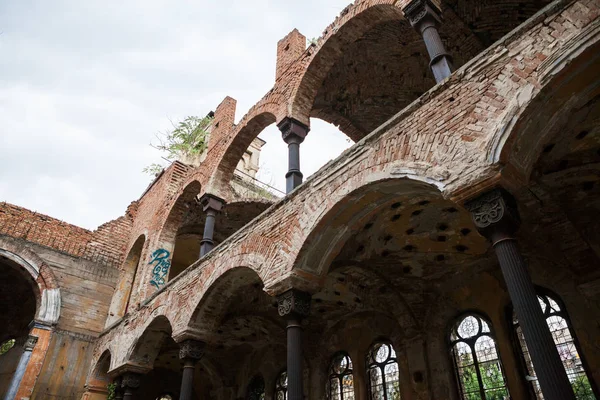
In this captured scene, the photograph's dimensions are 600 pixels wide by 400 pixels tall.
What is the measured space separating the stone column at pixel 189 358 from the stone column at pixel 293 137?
350 centimetres

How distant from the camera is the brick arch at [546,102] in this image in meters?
4.07

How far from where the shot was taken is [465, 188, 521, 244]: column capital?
13.9 ft

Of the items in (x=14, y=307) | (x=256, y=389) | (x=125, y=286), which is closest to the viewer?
(x=256, y=389)

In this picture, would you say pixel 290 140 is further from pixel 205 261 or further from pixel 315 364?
pixel 315 364

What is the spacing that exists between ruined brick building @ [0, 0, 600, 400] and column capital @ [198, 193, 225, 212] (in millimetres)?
37

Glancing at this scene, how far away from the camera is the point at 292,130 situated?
29.8ft

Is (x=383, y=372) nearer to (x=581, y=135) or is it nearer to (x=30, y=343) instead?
(x=581, y=135)

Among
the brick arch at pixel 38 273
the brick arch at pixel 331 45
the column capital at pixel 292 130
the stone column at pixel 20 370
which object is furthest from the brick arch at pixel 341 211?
the brick arch at pixel 38 273

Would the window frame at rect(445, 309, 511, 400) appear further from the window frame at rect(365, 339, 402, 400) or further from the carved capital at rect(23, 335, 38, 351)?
the carved capital at rect(23, 335, 38, 351)

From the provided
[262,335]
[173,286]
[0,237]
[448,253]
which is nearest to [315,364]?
[262,335]

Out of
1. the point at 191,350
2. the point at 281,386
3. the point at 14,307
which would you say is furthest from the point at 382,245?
the point at 14,307

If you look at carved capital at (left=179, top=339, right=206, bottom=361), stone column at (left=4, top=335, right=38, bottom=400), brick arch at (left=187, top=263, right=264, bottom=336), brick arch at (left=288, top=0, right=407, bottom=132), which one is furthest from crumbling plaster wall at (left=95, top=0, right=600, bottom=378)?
stone column at (left=4, top=335, right=38, bottom=400)

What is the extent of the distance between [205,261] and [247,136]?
12.6 ft

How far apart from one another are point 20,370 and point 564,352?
1151cm
